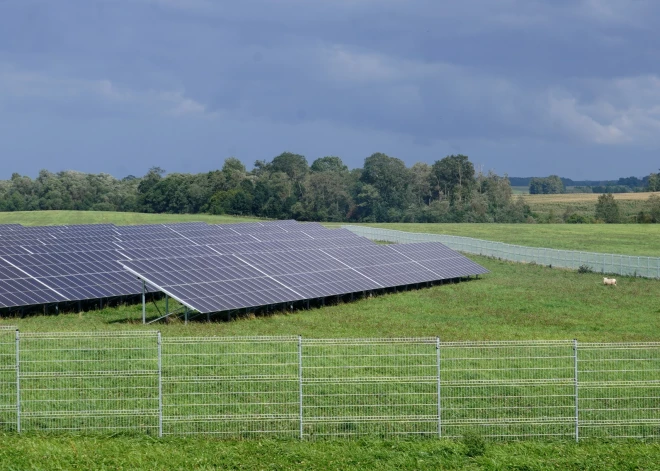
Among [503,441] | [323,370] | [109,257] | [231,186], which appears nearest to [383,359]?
A: [323,370]

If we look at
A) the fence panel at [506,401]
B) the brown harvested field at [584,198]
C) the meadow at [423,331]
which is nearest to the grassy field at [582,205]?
the brown harvested field at [584,198]

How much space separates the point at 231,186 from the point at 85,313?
356 feet

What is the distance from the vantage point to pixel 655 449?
1495cm

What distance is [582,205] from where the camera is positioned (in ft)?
471

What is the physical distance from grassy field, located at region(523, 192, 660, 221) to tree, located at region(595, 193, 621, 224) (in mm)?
1622

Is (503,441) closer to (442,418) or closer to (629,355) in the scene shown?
(442,418)

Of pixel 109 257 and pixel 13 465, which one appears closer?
pixel 13 465

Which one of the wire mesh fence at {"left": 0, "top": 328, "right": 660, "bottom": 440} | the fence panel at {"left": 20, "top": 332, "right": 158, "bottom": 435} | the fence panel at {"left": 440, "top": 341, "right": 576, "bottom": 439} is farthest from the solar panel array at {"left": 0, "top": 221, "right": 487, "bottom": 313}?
the fence panel at {"left": 440, "top": 341, "right": 576, "bottom": 439}

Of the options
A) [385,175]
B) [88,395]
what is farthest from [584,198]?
[88,395]

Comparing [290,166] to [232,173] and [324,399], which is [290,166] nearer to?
[232,173]

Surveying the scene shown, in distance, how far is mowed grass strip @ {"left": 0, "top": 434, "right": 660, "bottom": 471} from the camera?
14.0m

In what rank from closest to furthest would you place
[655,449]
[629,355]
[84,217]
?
1. [655,449]
2. [629,355]
3. [84,217]

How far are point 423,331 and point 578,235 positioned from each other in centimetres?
6722

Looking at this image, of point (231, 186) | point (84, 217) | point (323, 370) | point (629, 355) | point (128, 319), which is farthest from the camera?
point (231, 186)
